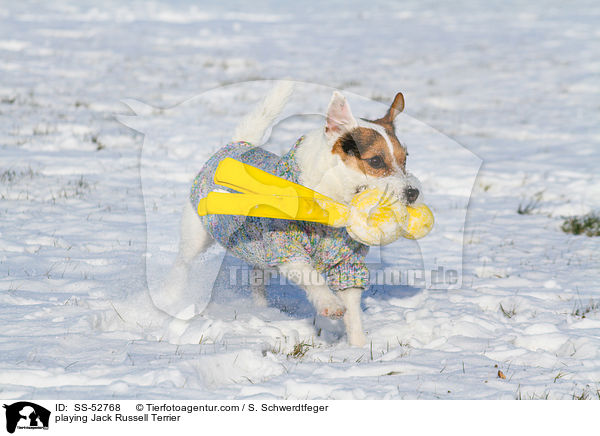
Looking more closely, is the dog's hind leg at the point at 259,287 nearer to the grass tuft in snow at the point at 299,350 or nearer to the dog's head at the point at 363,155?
the grass tuft in snow at the point at 299,350

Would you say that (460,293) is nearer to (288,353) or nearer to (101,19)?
(288,353)

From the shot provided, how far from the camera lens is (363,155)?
11.3 ft

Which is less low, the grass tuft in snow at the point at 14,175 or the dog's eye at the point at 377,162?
the grass tuft in snow at the point at 14,175

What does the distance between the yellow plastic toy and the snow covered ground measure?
2.18 ft

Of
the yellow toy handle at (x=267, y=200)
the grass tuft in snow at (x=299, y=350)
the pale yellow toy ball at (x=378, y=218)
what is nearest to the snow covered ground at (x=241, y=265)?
the grass tuft in snow at (x=299, y=350)

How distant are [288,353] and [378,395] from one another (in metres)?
0.79

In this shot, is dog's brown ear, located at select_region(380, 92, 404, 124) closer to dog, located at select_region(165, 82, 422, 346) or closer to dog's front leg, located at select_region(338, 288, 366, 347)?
dog, located at select_region(165, 82, 422, 346)

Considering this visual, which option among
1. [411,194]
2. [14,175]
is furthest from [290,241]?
[14,175]

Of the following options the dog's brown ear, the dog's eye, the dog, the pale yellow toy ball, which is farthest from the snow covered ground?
the dog's eye

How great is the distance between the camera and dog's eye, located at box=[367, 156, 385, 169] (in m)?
3.44

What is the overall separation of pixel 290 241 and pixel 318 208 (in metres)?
0.30

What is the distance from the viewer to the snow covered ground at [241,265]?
3.25 meters
